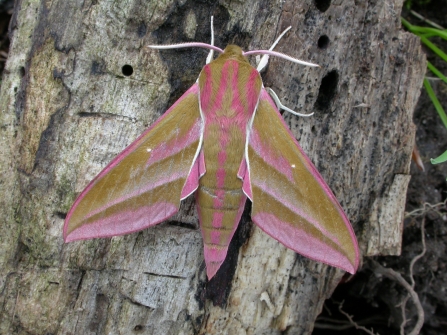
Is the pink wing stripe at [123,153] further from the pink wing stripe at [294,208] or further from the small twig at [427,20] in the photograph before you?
the small twig at [427,20]

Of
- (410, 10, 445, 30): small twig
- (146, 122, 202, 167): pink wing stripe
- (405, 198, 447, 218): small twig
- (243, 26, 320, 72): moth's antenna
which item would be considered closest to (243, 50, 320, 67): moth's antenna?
(243, 26, 320, 72): moth's antenna

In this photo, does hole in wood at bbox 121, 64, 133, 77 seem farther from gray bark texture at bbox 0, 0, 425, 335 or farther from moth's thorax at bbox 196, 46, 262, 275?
moth's thorax at bbox 196, 46, 262, 275

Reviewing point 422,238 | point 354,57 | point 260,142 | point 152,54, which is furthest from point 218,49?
point 422,238

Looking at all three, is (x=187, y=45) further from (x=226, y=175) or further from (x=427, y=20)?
(x=427, y=20)

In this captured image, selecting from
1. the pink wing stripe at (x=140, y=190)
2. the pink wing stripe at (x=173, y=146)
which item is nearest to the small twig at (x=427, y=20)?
the pink wing stripe at (x=173, y=146)

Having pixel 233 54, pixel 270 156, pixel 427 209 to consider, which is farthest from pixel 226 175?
pixel 427 209

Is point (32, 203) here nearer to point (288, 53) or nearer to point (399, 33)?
point (288, 53)

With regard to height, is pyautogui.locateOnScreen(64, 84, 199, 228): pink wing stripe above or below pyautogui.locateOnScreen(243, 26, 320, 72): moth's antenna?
below
